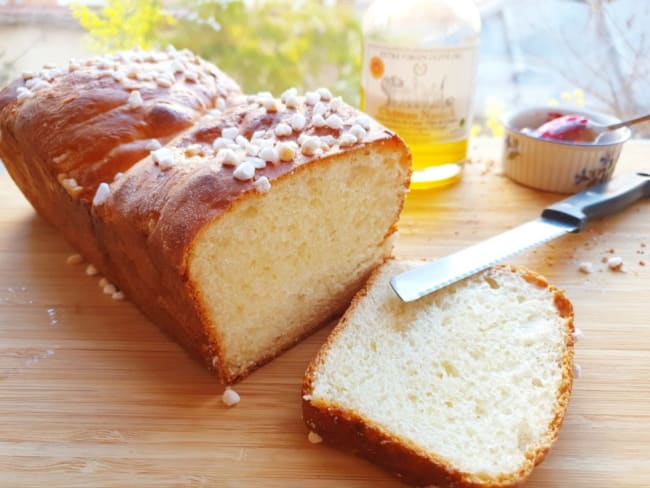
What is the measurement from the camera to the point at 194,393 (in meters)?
1.68

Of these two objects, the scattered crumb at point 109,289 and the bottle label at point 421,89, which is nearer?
the scattered crumb at point 109,289

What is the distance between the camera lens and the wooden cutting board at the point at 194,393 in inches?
56.6

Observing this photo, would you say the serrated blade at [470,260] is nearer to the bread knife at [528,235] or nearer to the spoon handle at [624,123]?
the bread knife at [528,235]

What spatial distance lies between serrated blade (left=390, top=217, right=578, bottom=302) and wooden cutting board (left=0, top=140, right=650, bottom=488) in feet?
0.36

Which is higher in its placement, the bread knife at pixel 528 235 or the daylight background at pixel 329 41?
the daylight background at pixel 329 41

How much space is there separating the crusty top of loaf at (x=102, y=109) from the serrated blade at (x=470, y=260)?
88cm

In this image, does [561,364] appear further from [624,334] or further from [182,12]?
[182,12]

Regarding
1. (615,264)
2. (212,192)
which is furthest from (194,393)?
(615,264)

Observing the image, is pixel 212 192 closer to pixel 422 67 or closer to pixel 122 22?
pixel 422 67

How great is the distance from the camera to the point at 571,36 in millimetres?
3018

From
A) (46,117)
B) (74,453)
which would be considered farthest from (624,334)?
(46,117)

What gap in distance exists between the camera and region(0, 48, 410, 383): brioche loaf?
159cm

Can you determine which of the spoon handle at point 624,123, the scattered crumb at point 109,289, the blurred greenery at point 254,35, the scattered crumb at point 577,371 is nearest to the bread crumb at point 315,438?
the scattered crumb at point 577,371

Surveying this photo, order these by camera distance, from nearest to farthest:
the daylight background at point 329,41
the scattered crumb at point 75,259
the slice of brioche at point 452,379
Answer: the slice of brioche at point 452,379
the scattered crumb at point 75,259
the daylight background at point 329,41
